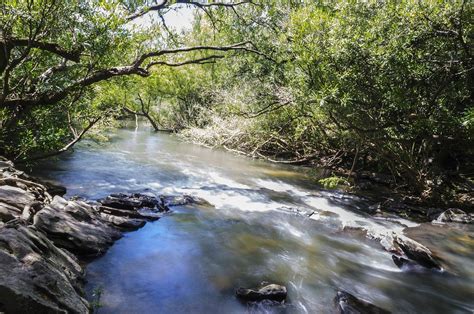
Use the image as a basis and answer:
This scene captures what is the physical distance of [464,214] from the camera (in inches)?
483

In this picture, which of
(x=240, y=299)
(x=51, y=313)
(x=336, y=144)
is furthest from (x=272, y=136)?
(x=51, y=313)

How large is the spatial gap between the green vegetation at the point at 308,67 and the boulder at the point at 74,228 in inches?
113

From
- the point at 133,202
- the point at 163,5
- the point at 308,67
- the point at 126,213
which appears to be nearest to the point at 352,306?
the point at 126,213

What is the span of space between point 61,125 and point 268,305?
28.9 feet

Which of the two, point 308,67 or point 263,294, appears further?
point 308,67

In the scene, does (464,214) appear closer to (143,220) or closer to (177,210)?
(177,210)

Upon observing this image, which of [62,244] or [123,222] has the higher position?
[62,244]

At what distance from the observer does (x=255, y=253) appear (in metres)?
7.82

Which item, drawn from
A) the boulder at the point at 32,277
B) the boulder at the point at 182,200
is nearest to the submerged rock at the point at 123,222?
the boulder at the point at 182,200

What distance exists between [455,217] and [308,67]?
7778 millimetres

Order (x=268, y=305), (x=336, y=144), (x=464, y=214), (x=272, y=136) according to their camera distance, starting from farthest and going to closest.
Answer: (x=272, y=136) < (x=336, y=144) < (x=464, y=214) < (x=268, y=305)

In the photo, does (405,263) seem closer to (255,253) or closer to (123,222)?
(255,253)

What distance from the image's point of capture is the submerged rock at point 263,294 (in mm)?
5730

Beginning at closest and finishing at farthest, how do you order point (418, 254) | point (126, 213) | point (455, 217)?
point (418, 254), point (126, 213), point (455, 217)
